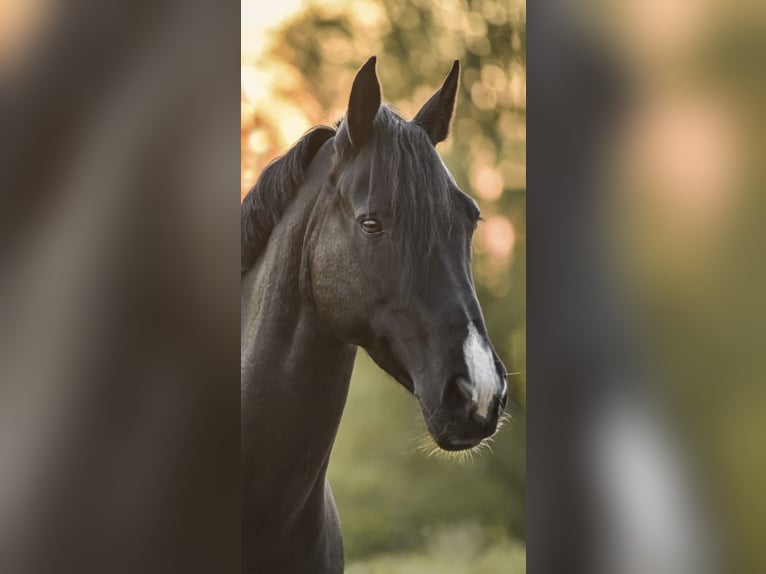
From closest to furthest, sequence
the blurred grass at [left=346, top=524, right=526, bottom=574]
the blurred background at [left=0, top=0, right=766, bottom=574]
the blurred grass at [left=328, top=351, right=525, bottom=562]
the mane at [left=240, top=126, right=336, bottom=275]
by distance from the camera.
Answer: the blurred background at [left=0, top=0, right=766, bottom=574] < the mane at [left=240, top=126, right=336, bottom=275] < the blurred grass at [left=328, top=351, right=525, bottom=562] < the blurred grass at [left=346, top=524, right=526, bottom=574]

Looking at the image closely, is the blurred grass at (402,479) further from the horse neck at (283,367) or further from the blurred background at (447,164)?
the horse neck at (283,367)

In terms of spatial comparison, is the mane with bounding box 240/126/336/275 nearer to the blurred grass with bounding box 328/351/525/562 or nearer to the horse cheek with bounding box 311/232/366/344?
the horse cheek with bounding box 311/232/366/344

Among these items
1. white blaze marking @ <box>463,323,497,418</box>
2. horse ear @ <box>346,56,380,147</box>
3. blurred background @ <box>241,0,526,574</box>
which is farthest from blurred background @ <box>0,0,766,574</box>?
white blaze marking @ <box>463,323,497,418</box>

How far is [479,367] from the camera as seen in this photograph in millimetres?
2139

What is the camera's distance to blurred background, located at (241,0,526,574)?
2125 mm

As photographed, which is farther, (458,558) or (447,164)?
(458,558)

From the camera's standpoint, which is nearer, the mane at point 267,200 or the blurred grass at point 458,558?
the mane at point 267,200

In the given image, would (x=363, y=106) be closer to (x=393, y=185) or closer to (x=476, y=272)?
(x=393, y=185)

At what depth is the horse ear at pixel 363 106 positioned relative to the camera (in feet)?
6.82

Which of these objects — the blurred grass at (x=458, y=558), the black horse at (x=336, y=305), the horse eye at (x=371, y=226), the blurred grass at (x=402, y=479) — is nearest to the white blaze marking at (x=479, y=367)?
the black horse at (x=336, y=305)

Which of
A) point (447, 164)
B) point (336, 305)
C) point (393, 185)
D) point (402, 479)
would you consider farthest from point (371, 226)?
point (402, 479)

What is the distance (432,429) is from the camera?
7.40ft

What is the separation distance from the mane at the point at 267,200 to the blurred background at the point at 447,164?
33mm

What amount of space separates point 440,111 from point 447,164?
0.53 ft
